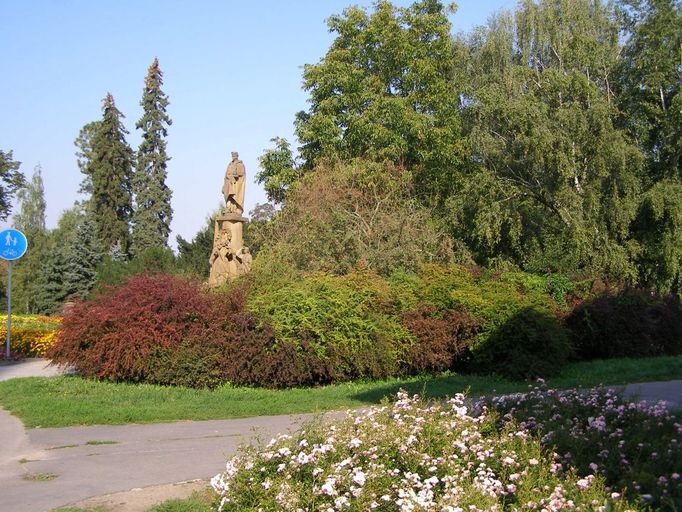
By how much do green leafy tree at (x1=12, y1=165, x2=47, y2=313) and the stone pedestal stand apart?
33036mm

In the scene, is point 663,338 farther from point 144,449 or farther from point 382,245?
point 144,449

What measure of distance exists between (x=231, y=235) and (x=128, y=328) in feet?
25.4

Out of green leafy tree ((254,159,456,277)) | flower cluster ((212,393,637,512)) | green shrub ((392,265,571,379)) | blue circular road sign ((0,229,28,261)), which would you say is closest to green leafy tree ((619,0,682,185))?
green leafy tree ((254,159,456,277))

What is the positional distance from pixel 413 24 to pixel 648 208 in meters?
13.5

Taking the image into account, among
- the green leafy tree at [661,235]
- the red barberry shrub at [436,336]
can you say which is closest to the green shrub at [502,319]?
the red barberry shrub at [436,336]

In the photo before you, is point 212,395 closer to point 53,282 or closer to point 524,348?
point 524,348

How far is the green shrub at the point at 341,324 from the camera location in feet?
44.2

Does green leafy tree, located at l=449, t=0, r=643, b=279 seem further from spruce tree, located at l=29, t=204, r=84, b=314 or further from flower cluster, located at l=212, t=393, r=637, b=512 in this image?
spruce tree, located at l=29, t=204, r=84, b=314

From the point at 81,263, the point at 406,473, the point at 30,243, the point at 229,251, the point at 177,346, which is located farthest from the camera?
the point at 30,243

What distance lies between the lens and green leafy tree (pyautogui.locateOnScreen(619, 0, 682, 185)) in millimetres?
27312

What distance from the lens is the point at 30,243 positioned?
72.4m

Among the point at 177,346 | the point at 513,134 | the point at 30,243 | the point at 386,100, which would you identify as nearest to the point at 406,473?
the point at 177,346

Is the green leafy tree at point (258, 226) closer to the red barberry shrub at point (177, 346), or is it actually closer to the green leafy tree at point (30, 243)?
the red barberry shrub at point (177, 346)

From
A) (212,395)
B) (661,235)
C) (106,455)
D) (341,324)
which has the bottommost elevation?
(106,455)
